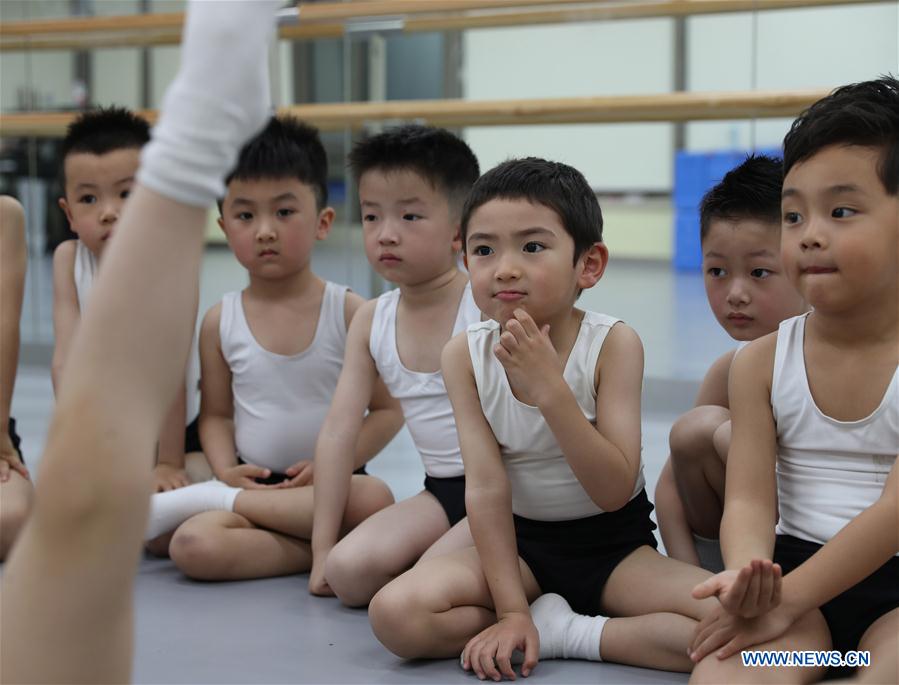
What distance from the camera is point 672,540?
1465 millimetres

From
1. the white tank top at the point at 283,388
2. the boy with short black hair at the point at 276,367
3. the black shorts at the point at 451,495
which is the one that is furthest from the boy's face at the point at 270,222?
the black shorts at the point at 451,495

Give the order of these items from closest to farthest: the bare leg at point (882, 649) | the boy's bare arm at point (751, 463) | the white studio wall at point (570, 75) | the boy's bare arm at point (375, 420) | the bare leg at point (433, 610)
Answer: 1. the bare leg at point (882, 649)
2. the boy's bare arm at point (751, 463)
3. the bare leg at point (433, 610)
4. the boy's bare arm at point (375, 420)
5. the white studio wall at point (570, 75)

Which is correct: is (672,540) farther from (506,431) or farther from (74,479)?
(74,479)

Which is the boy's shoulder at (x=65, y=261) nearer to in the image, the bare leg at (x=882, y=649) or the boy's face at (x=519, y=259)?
the boy's face at (x=519, y=259)

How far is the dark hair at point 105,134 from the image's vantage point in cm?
189

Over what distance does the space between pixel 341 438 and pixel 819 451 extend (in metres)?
0.70

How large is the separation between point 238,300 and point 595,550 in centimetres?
80

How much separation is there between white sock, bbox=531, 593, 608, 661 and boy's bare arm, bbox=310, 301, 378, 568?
38 centimetres

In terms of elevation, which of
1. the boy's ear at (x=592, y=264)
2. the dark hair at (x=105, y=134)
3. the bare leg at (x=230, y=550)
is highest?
the dark hair at (x=105, y=134)

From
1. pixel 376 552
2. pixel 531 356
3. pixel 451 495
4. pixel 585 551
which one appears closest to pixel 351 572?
pixel 376 552

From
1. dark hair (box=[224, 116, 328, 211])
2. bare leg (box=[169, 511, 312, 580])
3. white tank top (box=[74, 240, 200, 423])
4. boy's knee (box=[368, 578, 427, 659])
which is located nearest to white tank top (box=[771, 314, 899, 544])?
boy's knee (box=[368, 578, 427, 659])

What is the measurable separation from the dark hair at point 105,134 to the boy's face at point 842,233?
121 centimetres

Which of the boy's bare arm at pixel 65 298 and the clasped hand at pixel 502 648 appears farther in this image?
the boy's bare arm at pixel 65 298

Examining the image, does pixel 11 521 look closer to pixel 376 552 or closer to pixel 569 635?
pixel 376 552
